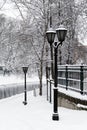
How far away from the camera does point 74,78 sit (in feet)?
56.9

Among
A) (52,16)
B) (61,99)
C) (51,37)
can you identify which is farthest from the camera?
(52,16)

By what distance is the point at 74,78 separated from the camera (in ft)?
56.9

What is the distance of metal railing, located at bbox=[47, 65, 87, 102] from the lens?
1566 centimetres

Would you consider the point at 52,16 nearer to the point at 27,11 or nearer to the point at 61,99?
the point at 27,11

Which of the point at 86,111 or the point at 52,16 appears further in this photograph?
the point at 52,16

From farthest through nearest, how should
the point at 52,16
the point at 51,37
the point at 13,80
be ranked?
the point at 13,80
the point at 52,16
the point at 51,37

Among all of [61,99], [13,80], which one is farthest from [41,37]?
[13,80]

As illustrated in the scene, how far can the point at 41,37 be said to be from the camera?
1278 inches

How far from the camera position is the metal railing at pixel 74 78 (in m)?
15.7

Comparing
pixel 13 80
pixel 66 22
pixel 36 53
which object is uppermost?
pixel 66 22

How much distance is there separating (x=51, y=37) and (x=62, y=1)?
1903 centimetres

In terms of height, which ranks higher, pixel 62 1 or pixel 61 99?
pixel 62 1

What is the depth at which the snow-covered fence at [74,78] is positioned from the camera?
1566 centimetres

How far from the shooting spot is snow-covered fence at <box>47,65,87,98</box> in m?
15.7
